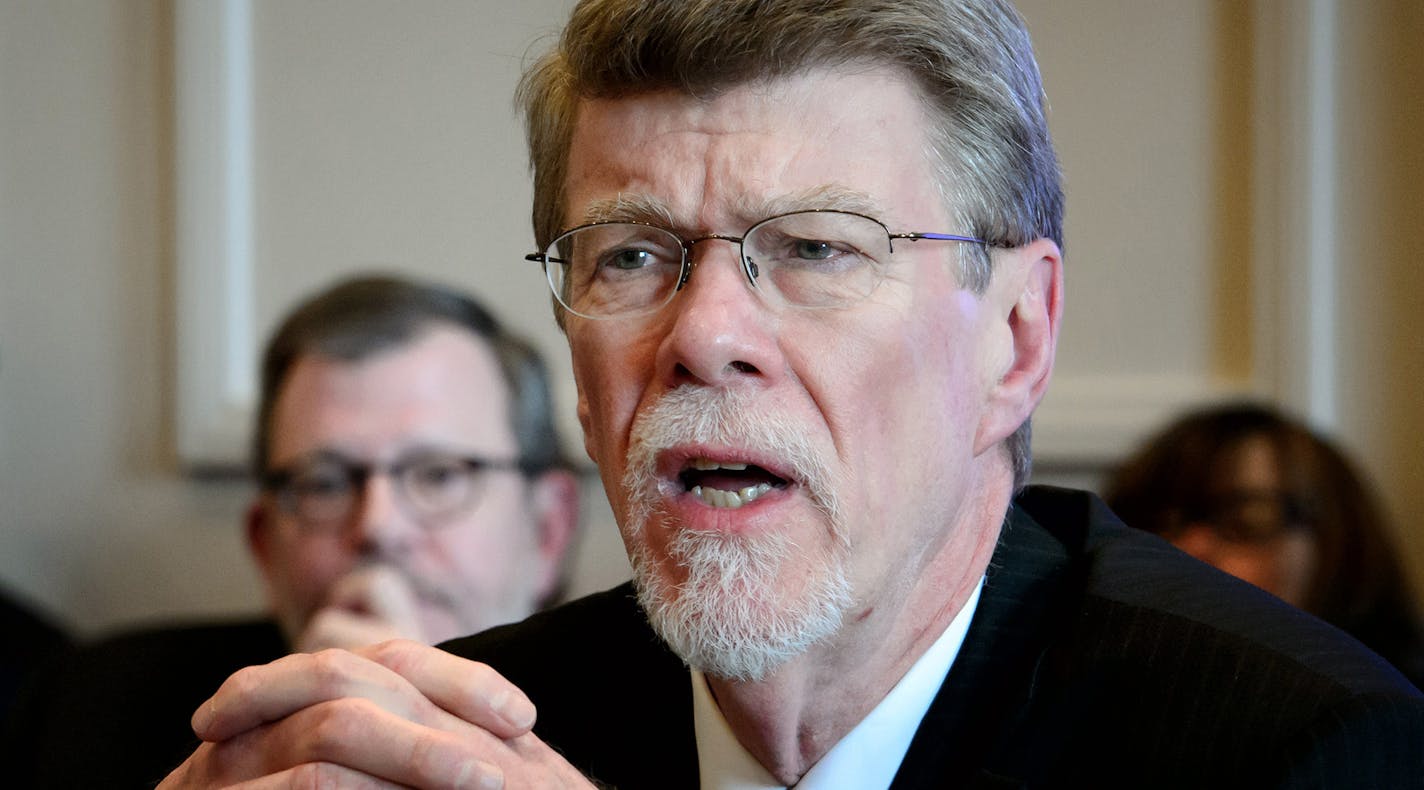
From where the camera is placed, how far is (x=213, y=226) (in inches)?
128

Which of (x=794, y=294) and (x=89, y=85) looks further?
(x=89, y=85)

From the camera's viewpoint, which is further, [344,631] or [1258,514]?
[1258,514]

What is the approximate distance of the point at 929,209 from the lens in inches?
49.8

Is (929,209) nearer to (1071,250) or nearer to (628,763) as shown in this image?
(628,763)

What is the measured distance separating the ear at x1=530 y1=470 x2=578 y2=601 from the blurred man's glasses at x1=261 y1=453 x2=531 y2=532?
0.15m

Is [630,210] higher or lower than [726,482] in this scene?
higher

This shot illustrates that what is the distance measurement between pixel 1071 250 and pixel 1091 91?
0.31 m

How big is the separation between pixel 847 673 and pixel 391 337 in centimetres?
150

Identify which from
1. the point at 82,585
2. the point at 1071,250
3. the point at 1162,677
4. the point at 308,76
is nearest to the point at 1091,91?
the point at 1071,250

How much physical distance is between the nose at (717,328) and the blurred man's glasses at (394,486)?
1.29 metres

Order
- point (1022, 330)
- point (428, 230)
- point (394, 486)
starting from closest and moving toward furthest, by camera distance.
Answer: point (1022, 330) < point (394, 486) < point (428, 230)

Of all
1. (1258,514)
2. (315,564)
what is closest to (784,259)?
(315,564)

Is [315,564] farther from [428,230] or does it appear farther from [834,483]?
[834,483]

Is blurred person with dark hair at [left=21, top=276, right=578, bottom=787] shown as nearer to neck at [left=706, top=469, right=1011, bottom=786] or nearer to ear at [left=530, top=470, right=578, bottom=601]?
ear at [left=530, top=470, right=578, bottom=601]
